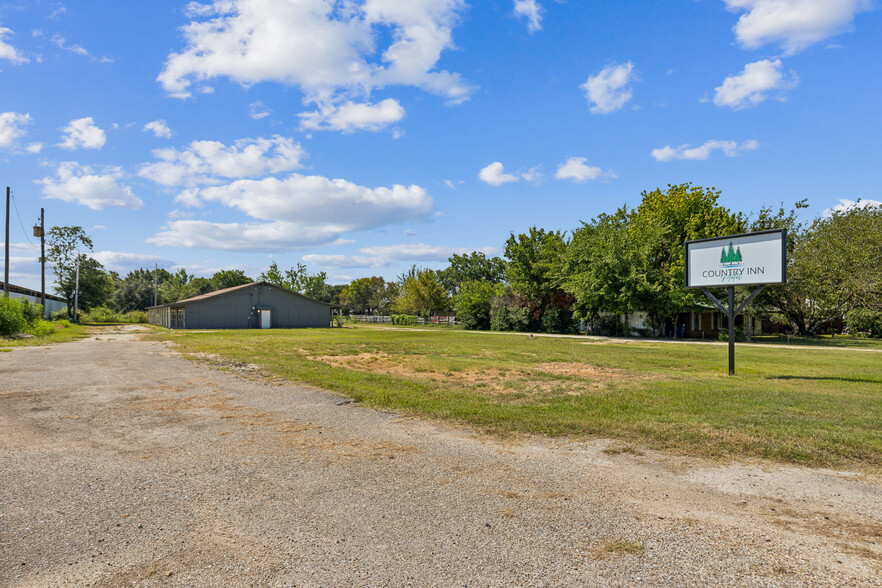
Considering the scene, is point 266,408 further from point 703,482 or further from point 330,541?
point 703,482

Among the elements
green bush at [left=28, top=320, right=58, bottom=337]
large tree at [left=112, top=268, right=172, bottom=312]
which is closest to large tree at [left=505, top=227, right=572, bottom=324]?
green bush at [left=28, top=320, right=58, bottom=337]

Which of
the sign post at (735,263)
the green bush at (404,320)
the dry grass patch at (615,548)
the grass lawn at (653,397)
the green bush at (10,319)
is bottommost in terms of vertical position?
the green bush at (404,320)

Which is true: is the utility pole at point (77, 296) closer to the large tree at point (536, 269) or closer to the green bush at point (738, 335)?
the large tree at point (536, 269)

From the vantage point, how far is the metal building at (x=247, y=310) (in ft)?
146

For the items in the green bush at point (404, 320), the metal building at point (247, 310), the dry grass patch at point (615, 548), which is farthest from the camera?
the green bush at point (404, 320)

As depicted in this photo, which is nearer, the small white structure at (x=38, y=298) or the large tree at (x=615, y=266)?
the large tree at (x=615, y=266)

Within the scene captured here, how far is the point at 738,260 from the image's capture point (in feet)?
41.8

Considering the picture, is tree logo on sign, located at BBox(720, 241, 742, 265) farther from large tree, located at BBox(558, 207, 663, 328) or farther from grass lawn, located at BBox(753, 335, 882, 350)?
large tree, located at BBox(558, 207, 663, 328)

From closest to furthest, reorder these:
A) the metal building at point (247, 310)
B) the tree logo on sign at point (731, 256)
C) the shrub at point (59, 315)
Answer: the tree logo on sign at point (731, 256) < the metal building at point (247, 310) < the shrub at point (59, 315)

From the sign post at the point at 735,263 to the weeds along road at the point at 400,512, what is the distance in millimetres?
8698

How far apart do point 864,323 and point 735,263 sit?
30.6 metres

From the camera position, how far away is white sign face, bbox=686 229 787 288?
11961 millimetres

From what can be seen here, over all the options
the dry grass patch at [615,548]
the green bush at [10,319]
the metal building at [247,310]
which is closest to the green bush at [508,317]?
the metal building at [247,310]

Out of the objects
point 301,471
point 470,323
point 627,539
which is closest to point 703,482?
point 627,539
